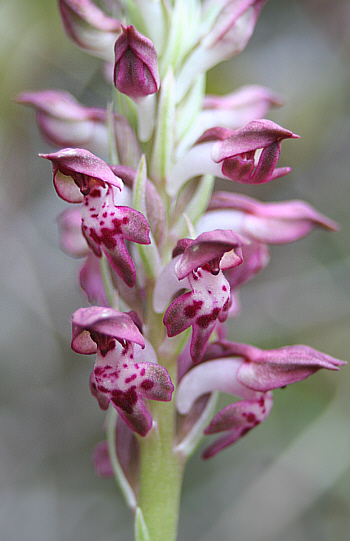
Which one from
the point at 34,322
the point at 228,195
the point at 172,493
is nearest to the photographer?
the point at 172,493

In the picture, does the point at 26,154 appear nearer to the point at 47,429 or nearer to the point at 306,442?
the point at 47,429

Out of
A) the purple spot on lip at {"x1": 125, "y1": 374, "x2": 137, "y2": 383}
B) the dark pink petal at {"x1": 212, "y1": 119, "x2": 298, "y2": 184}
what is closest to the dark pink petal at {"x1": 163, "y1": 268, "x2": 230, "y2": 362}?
the purple spot on lip at {"x1": 125, "y1": 374, "x2": 137, "y2": 383}

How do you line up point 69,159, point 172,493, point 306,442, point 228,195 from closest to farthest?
point 69,159, point 172,493, point 228,195, point 306,442

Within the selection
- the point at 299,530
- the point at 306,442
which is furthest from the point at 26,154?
the point at 299,530

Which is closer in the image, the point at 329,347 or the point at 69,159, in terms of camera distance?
the point at 69,159

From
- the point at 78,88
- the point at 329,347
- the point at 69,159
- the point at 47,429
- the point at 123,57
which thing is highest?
the point at 123,57

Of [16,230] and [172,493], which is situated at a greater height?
[172,493]
